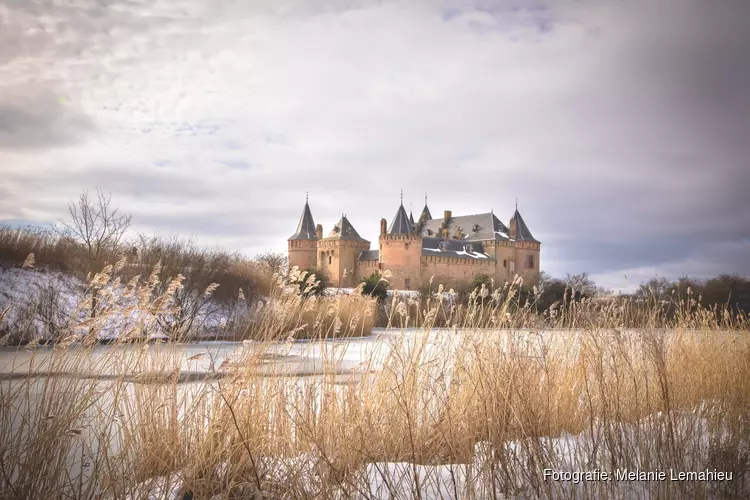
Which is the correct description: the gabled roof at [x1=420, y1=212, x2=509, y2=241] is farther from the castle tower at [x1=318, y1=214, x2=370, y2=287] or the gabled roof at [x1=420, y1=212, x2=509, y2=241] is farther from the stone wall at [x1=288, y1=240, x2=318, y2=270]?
the stone wall at [x1=288, y1=240, x2=318, y2=270]

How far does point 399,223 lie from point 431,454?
47.2m

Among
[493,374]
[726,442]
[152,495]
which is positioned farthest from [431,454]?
[726,442]

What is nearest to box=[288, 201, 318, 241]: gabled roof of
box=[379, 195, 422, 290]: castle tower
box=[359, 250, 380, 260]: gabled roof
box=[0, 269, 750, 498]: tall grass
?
box=[359, 250, 380, 260]: gabled roof

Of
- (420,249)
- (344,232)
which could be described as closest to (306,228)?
(344,232)

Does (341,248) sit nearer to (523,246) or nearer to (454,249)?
(454,249)

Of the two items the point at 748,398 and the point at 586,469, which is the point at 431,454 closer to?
the point at 586,469

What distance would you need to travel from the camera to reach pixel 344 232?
53281mm

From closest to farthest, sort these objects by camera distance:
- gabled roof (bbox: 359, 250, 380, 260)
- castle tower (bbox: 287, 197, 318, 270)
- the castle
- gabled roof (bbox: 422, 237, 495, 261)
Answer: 1. the castle
2. gabled roof (bbox: 359, 250, 380, 260)
3. gabled roof (bbox: 422, 237, 495, 261)
4. castle tower (bbox: 287, 197, 318, 270)

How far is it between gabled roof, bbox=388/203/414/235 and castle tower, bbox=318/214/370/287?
196 inches

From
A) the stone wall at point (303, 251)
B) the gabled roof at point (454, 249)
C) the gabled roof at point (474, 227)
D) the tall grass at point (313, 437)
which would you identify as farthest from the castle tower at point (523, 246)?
the tall grass at point (313, 437)

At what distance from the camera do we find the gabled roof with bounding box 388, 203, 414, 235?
49969mm

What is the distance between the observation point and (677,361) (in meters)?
5.70

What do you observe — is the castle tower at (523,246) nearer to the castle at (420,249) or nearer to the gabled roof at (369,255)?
the castle at (420,249)

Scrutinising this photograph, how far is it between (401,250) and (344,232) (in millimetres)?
7015
